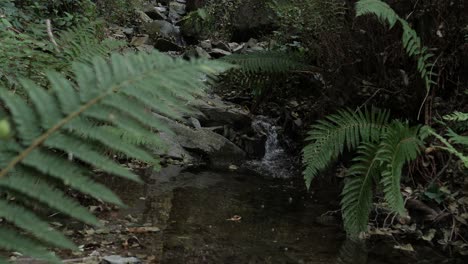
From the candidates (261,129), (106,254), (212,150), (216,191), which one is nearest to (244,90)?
(261,129)

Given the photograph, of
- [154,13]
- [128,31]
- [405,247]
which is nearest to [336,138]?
[405,247]

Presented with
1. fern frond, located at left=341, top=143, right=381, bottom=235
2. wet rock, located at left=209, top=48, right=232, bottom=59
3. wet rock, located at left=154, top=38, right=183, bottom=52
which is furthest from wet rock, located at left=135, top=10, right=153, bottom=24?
fern frond, located at left=341, top=143, right=381, bottom=235

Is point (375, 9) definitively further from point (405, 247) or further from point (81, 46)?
point (81, 46)

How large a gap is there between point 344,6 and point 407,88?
1550 millimetres

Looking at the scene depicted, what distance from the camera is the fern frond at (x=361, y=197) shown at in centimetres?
329

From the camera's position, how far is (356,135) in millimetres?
3879

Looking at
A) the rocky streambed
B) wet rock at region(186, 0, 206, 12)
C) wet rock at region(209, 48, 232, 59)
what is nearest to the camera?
the rocky streambed

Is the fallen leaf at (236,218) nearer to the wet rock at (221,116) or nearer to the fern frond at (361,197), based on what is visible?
the fern frond at (361,197)

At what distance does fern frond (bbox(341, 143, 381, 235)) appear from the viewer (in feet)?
10.8

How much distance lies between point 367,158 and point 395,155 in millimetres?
282

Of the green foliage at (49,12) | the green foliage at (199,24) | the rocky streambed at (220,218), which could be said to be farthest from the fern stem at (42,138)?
the green foliage at (199,24)

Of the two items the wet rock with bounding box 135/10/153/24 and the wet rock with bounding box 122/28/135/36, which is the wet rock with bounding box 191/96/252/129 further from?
the wet rock with bounding box 135/10/153/24

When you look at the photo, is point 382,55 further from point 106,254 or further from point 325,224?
point 106,254

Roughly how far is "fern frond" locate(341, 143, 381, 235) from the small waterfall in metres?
1.84
